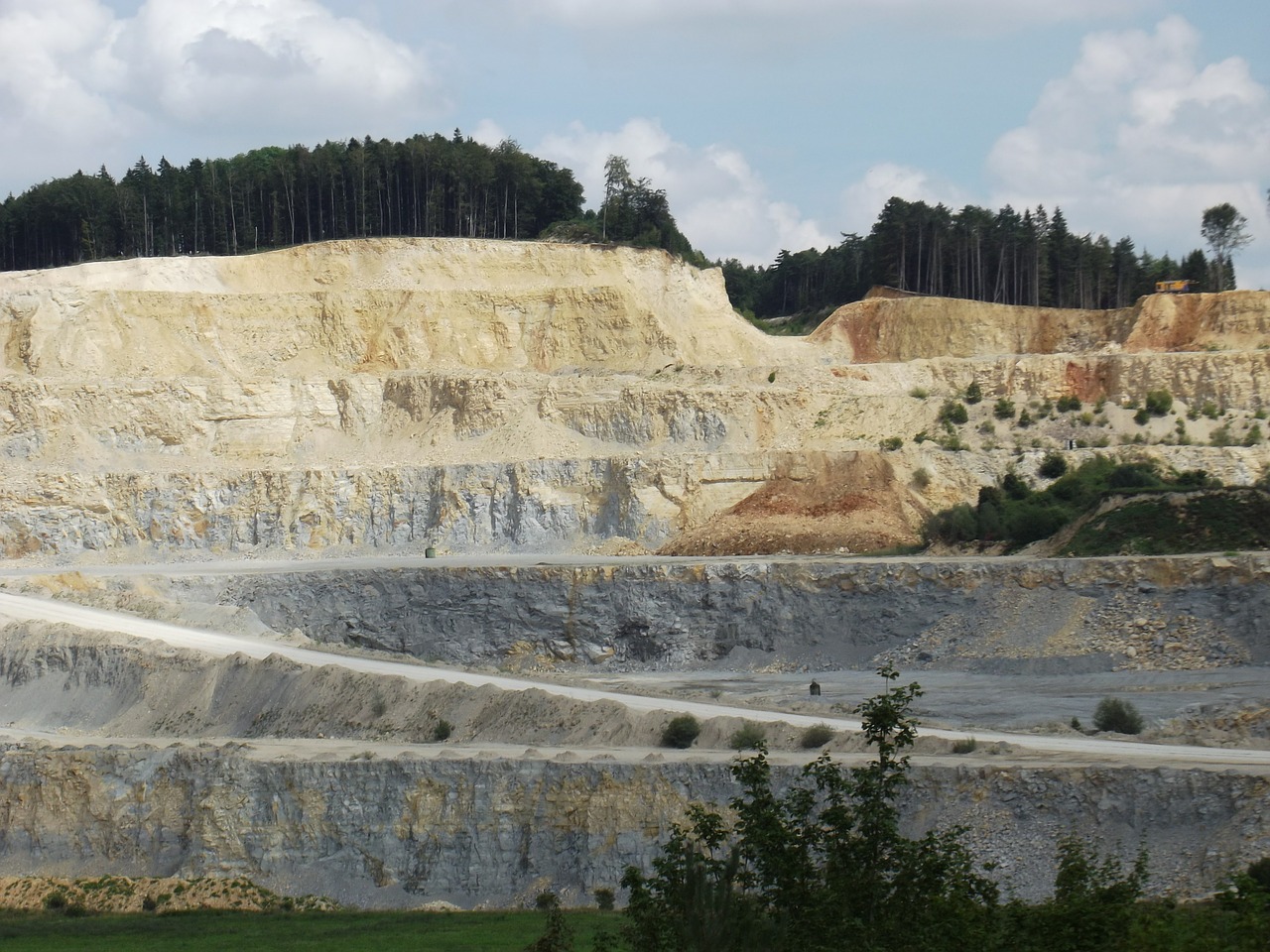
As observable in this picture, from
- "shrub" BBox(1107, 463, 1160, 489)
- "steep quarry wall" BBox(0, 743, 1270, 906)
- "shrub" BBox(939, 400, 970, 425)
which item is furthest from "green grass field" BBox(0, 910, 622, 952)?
"shrub" BBox(939, 400, 970, 425)

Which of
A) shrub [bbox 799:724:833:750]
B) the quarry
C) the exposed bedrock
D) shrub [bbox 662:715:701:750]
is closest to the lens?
the quarry

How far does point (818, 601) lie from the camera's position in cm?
4559

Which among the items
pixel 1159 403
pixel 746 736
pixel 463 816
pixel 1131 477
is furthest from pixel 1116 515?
pixel 463 816

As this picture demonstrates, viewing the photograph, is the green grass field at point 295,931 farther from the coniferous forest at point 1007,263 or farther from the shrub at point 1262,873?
the coniferous forest at point 1007,263

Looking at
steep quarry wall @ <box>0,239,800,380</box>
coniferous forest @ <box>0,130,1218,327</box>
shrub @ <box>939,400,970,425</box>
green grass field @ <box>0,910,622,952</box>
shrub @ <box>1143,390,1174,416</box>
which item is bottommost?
green grass field @ <box>0,910,622,952</box>

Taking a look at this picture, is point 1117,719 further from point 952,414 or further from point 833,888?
point 952,414

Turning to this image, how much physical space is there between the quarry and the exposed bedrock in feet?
0.36

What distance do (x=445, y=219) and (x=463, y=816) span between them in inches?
2644

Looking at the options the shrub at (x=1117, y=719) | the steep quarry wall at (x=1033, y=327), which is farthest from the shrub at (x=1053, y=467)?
the shrub at (x=1117, y=719)

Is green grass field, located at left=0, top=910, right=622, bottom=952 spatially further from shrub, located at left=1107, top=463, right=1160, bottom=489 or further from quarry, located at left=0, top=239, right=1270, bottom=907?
shrub, located at left=1107, top=463, right=1160, bottom=489

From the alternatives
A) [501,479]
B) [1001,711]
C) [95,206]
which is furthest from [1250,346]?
[95,206]

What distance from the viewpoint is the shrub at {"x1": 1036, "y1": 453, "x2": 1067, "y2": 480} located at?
6031cm

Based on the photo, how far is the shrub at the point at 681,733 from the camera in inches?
1114

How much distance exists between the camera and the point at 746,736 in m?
27.5
